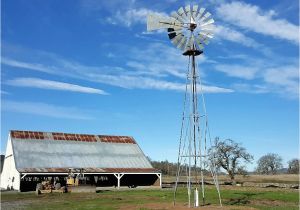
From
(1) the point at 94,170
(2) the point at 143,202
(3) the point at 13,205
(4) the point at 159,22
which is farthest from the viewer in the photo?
(1) the point at 94,170

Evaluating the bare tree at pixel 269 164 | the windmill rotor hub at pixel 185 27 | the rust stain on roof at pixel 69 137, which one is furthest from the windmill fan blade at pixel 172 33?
→ the bare tree at pixel 269 164

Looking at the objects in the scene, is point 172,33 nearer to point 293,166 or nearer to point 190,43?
point 190,43

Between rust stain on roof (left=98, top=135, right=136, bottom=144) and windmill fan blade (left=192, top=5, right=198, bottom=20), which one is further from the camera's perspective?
rust stain on roof (left=98, top=135, right=136, bottom=144)

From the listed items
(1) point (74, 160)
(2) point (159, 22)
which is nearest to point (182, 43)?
(2) point (159, 22)

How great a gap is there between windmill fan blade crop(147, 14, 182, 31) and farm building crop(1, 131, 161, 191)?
86.4 feet

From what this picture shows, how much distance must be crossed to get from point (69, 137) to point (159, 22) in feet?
114

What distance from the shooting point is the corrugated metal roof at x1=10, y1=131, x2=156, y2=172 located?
4819 centimetres

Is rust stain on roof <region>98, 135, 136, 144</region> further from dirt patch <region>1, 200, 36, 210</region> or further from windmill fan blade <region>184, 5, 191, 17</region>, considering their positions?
windmill fan blade <region>184, 5, 191, 17</region>

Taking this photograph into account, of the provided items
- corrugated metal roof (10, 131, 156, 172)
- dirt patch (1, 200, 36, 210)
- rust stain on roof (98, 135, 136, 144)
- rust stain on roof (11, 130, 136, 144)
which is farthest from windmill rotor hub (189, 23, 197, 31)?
rust stain on roof (98, 135, 136, 144)

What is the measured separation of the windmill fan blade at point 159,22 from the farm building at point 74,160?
2634cm

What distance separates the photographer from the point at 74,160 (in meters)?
50.8

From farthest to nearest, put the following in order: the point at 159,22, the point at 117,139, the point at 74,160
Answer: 1. the point at 117,139
2. the point at 74,160
3. the point at 159,22

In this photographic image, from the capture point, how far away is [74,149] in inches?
2106

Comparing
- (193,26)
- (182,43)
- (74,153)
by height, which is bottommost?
(74,153)
